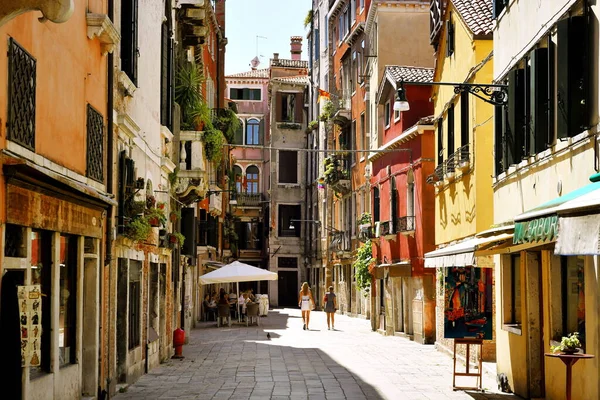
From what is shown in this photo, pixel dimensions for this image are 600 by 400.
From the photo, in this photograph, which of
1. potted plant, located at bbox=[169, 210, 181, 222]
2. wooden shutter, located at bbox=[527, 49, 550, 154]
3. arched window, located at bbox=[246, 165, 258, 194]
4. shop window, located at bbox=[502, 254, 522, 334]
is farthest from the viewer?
arched window, located at bbox=[246, 165, 258, 194]

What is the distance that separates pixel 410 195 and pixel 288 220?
33.1m

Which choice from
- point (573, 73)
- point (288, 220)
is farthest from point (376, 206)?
point (288, 220)

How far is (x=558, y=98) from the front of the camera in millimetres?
11844

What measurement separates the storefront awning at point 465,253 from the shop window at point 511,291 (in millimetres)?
609

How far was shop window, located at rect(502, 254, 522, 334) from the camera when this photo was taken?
1631 centimetres

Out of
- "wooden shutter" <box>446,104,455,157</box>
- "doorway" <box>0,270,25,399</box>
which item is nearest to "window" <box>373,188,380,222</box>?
"wooden shutter" <box>446,104,455,157</box>

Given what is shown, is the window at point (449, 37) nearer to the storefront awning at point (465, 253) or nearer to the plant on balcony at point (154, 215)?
the storefront awning at point (465, 253)

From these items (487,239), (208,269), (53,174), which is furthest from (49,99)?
(208,269)

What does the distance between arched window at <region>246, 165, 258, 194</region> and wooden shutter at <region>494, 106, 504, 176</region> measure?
50.8 metres

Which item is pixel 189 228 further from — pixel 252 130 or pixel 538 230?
pixel 252 130

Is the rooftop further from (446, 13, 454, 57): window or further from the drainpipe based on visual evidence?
the drainpipe

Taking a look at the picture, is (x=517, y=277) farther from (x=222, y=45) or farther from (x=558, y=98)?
(x=222, y=45)

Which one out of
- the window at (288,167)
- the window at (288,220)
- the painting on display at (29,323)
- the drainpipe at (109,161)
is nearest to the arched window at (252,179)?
the window at (288,167)

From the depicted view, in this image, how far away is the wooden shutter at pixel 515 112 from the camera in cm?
1493
